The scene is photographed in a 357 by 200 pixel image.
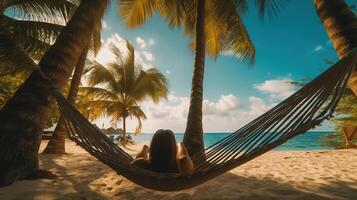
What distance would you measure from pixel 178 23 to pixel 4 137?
472 cm

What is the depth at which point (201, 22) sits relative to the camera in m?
4.28

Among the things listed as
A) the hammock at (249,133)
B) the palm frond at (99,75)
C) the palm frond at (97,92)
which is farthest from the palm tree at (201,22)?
the palm frond at (97,92)

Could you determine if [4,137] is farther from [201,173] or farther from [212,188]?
[212,188]

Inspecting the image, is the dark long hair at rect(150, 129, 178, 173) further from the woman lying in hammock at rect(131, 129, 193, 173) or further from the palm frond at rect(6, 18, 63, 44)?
the palm frond at rect(6, 18, 63, 44)

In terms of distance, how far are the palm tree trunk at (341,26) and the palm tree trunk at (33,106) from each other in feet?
8.36

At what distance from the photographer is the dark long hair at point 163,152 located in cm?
143

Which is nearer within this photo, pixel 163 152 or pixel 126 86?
pixel 163 152

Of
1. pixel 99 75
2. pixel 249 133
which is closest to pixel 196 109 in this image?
pixel 249 133

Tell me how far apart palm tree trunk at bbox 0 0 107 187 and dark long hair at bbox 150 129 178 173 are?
1222 mm

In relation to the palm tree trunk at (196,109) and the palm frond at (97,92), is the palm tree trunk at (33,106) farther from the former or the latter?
the palm frond at (97,92)

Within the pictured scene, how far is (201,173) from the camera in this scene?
1.29 metres

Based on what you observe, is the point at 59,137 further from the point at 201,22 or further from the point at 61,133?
the point at 201,22

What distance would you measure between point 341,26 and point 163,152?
1889 millimetres

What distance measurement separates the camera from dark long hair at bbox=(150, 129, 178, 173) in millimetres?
1431
